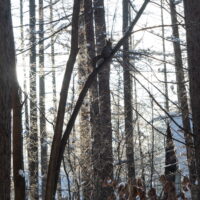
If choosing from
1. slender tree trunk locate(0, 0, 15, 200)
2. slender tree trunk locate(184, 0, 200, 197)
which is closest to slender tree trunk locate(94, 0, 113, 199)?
slender tree trunk locate(184, 0, 200, 197)

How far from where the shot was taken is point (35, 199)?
9.70 meters

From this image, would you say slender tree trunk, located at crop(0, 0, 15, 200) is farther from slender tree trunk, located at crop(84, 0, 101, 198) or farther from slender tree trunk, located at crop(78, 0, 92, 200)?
slender tree trunk, located at crop(78, 0, 92, 200)

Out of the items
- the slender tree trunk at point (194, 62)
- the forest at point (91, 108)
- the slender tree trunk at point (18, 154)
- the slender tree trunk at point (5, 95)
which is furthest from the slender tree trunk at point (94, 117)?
the slender tree trunk at point (5, 95)

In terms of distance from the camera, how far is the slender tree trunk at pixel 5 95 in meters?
2.34

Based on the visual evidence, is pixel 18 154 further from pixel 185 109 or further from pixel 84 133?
pixel 84 133

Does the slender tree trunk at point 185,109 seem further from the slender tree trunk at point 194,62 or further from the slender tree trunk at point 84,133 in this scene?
the slender tree trunk at point 84,133

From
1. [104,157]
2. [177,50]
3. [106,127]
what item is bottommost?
[104,157]

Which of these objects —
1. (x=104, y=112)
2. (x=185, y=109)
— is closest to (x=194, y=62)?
(x=185, y=109)

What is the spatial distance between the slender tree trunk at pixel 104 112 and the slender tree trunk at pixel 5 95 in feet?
13.7

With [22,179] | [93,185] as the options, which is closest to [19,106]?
[22,179]

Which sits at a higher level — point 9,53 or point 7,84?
point 9,53

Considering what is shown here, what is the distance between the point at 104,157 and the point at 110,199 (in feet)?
6.78

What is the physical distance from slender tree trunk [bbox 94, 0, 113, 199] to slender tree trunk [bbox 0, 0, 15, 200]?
418 cm

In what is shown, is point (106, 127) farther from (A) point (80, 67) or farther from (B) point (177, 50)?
(B) point (177, 50)
